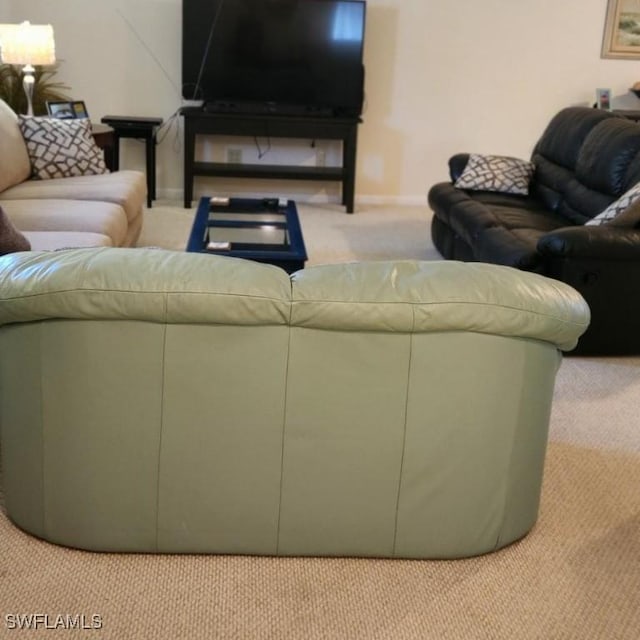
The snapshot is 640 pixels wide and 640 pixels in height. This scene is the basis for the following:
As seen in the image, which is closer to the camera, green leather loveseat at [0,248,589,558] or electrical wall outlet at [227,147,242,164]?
green leather loveseat at [0,248,589,558]

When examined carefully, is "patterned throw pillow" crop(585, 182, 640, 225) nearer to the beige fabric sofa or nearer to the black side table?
the beige fabric sofa

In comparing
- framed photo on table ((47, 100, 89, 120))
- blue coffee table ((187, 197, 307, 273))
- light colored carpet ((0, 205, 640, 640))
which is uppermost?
framed photo on table ((47, 100, 89, 120))

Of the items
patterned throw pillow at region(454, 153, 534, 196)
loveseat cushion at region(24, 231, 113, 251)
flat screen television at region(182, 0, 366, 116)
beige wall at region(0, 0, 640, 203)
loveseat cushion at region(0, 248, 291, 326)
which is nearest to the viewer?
loveseat cushion at region(0, 248, 291, 326)

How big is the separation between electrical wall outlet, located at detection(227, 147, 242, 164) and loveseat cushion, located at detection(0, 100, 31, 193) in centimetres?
220

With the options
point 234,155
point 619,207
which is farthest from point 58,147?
point 619,207

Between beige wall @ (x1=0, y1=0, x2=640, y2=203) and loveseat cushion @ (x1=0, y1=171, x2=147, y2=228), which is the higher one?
beige wall @ (x1=0, y1=0, x2=640, y2=203)

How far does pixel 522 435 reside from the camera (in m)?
2.04

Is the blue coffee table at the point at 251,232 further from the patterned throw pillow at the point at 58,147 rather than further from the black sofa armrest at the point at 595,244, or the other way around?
the black sofa armrest at the point at 595,244

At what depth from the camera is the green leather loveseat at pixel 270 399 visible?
73.0 inches

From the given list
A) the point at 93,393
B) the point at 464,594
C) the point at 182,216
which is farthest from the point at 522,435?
the point at 182,216

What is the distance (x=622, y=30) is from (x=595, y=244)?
3937mm

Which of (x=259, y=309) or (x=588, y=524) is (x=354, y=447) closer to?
(x=259, y=309)

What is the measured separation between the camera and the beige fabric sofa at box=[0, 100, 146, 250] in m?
3.56

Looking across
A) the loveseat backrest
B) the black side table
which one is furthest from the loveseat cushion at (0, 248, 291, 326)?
the black side table
